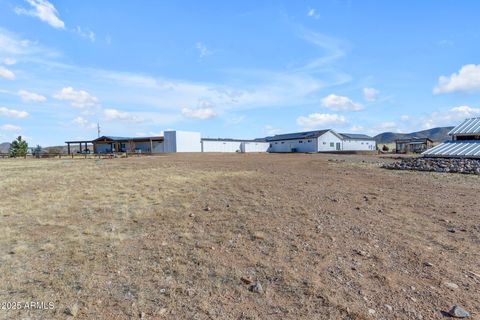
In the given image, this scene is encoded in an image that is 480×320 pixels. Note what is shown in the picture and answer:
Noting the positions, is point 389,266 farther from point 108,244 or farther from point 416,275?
point 108,244

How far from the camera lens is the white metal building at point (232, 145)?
57281 millimetres

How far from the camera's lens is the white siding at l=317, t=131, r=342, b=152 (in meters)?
56.9

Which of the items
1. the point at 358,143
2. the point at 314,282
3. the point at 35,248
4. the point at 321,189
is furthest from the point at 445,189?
the point at 358,143

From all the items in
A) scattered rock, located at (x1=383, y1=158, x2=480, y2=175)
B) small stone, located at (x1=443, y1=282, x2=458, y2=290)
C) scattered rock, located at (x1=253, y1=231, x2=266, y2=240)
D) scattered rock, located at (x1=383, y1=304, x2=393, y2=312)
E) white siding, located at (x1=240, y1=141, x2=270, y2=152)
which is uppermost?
white siding, located at (x1=240, y1=141, x2=270, y2=152)

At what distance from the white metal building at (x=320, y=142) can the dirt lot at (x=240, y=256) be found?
48.8m

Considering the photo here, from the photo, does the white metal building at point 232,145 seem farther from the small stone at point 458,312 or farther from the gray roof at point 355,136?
the small stone at point 458,312

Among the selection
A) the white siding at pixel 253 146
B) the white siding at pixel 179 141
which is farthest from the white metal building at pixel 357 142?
the white siding at pixel 179 141

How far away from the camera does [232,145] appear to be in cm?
6216

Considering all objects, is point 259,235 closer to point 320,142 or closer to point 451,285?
point 451,285

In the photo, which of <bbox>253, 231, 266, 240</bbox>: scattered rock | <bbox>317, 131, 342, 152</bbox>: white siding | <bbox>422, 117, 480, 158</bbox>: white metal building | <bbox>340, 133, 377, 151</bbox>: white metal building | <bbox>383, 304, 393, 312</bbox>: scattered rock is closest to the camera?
<bbox>383, 304, 393, 312</bbox>: scattered rock

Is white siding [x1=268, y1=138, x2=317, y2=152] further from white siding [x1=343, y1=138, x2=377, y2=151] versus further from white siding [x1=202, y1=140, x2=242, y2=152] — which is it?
white siding [x1=343, y1=138, x2=377, y2=151]

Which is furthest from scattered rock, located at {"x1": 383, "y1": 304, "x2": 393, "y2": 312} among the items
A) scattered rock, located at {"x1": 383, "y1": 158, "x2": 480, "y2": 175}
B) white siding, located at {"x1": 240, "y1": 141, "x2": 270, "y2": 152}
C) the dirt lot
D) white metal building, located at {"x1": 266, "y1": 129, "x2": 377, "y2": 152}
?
white siding, located at {"x1": 240, "y1": 141, "x2": 270, "y2": 152}

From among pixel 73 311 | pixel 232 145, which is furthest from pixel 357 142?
pixel 73 311

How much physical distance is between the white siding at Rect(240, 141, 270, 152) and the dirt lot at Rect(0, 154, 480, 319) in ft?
179
